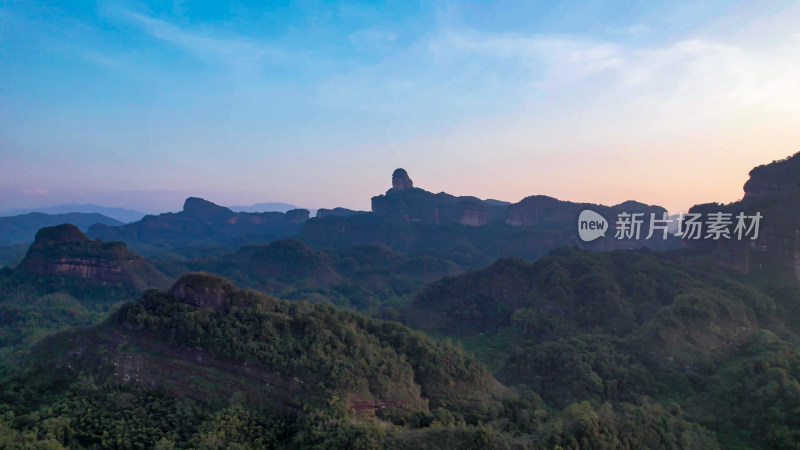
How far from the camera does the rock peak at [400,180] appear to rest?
137m

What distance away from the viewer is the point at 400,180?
138 m

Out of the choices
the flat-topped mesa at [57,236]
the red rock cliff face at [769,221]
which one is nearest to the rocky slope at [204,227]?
the flat-topped mesa at [57,236]

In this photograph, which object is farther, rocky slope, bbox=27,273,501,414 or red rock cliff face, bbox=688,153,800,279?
red rock cliff face, bbox=688,153,800,279

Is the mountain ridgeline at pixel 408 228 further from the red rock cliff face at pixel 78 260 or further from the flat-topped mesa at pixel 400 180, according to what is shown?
the red rock cliff face at pixel 78 260

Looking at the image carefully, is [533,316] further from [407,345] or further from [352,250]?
[352,250]

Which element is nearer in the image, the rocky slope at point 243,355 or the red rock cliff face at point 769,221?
the rocky slope at point 243,355

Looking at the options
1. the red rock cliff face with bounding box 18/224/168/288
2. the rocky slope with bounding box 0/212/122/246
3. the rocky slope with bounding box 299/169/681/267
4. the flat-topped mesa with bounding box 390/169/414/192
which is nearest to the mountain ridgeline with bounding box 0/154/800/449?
the red rock cliff face with bounding box 18/224/168/288

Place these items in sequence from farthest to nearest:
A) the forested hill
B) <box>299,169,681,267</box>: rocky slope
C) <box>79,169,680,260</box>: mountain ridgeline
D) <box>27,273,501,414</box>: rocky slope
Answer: <box>79,169,680,260</box>: mountain ridgeline, <box>299,169,681,267</box>: rocky slope, the forested hill, <box>27,273,501,414</box>: rocky slope

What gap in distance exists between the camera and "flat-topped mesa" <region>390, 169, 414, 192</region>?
137375 mm

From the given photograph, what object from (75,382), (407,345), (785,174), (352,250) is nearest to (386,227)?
(352,250)

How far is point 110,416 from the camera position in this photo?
15562 mm

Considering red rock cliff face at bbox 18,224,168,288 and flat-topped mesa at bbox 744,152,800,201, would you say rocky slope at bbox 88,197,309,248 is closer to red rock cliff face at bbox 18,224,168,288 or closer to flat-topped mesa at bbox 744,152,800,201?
red rock cliff face at bbox 18,224,168,288

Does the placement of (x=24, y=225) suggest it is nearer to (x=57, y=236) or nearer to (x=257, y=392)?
(x=57, y=236)

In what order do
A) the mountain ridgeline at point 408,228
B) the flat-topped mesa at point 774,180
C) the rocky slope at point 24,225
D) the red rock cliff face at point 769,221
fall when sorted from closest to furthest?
the red rock cliff face at point 769,221, the flat-topped mesa at point 774,180, the mountain ridgeline at point 408,228, the rocky slope at point 24,225
